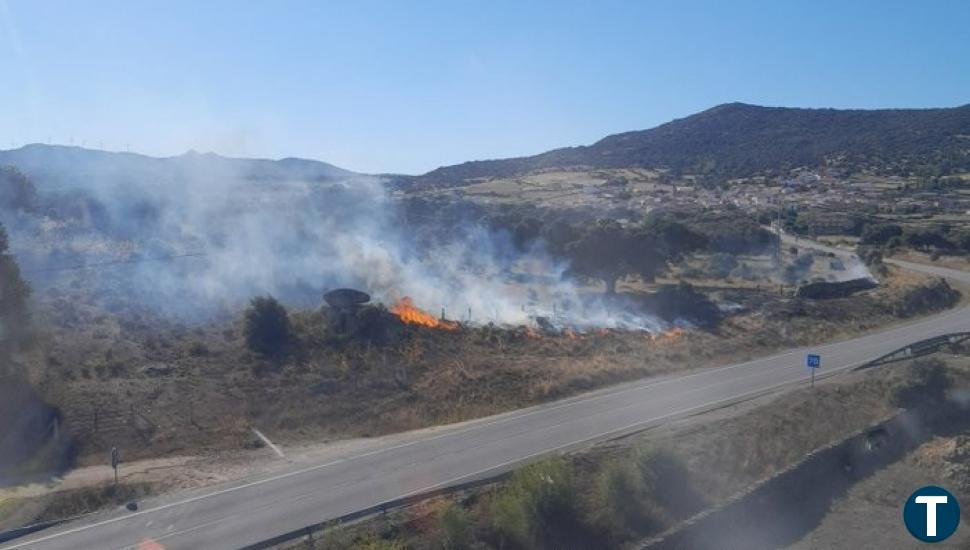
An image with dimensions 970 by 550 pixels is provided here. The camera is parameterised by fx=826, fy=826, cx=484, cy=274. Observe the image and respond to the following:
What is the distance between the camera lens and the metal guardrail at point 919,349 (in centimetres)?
3206

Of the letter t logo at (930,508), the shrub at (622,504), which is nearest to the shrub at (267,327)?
the shrub at (622,504)

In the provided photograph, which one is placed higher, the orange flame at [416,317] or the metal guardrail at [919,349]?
the orange flame at [416,317]

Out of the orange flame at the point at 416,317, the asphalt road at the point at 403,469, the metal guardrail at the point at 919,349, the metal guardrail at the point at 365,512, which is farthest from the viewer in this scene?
the orange flame at the point at 416,317

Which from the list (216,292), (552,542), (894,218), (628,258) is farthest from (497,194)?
(552,542)

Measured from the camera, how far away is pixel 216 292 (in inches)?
1668

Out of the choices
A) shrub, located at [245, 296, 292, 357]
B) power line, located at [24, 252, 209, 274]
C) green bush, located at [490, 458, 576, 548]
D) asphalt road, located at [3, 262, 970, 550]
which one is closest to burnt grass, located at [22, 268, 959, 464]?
shrub, located at [245, 296, 292, 357]

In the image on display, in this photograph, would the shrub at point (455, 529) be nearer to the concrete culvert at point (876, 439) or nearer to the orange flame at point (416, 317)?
the concrete culvert at point (876, 439)

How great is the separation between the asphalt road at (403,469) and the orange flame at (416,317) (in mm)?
9119

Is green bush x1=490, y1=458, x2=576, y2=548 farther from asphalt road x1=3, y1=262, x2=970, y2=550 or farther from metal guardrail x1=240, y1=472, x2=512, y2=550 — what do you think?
asphalt road x1=3, y1=262, x2=970, y2=550

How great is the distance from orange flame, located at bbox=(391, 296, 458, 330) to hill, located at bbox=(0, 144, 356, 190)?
69.0 metres

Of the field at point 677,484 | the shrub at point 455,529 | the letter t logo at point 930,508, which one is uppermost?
the shrub at point 455,529

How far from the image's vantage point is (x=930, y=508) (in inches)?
750

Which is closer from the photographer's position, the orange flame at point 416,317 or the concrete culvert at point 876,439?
the concrete culvert at point 876,439

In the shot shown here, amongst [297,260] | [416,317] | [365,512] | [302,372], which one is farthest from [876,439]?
[297,260]
